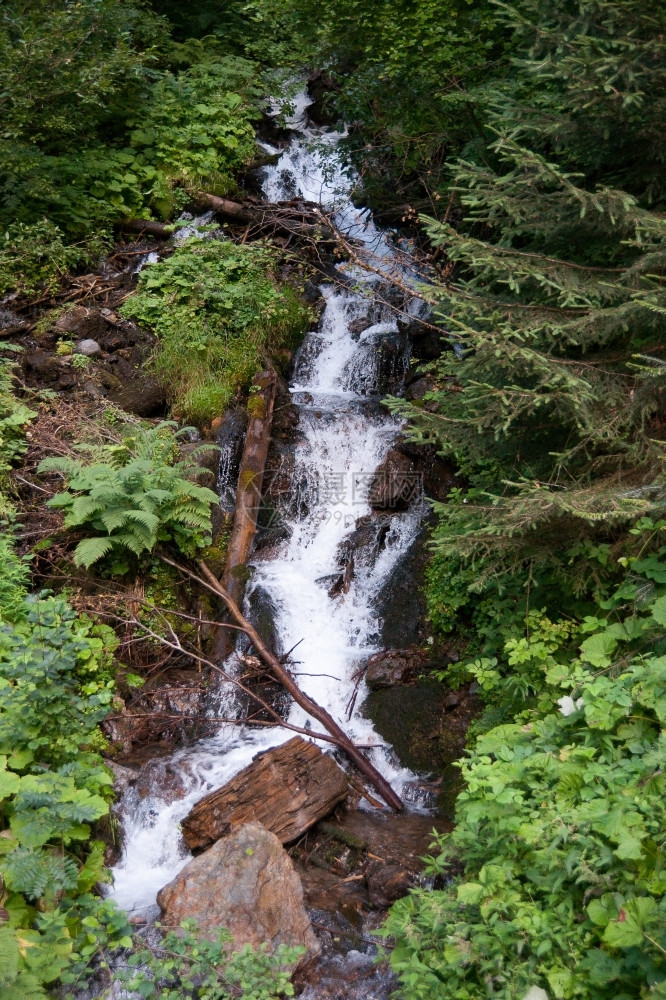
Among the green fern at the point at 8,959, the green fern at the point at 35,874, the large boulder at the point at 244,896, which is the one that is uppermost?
the green fern at the point at 8,959

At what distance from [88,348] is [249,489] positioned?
10.1 ft

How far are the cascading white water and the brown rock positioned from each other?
310mm

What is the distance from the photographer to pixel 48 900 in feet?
12.7

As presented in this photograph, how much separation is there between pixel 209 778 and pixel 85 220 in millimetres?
8264

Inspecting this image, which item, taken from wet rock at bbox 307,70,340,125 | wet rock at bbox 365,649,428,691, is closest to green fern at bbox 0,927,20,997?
wet rock at bbox 365,649,428,691

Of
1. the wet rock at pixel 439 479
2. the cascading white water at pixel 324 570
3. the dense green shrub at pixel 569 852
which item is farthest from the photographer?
the wet rock at pixel 439 479

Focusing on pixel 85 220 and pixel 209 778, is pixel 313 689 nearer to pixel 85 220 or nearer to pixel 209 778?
pixel 209 778

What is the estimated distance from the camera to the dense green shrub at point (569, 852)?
2820 millimetres

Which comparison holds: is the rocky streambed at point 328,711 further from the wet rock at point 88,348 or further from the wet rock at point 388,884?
the wet rock at point 88,348

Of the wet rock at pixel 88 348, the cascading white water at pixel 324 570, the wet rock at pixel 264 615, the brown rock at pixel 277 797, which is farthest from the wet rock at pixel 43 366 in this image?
the brown rock at pixel 277 797

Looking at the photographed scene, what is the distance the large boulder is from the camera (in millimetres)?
4223

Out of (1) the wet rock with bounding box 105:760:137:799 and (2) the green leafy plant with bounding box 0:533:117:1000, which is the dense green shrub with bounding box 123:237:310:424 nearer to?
(2) the green leafy plant with bounding box 0:533:117:1000

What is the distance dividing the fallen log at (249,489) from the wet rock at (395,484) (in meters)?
1.40

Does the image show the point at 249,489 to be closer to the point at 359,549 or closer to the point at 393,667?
the point at 359,549
